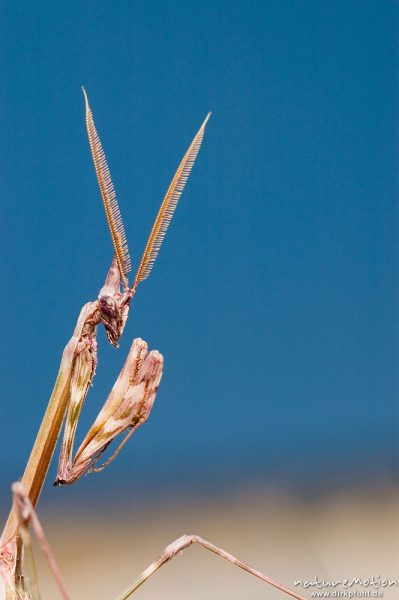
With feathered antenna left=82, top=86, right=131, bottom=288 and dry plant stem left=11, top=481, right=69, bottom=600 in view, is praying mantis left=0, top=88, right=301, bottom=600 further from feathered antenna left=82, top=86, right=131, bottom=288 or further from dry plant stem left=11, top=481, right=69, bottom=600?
dry plant stem left=11, top=481, right=69, bottom=600

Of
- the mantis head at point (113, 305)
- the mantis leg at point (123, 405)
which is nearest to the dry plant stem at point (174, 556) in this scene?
the mantis leg at point (123, 405)

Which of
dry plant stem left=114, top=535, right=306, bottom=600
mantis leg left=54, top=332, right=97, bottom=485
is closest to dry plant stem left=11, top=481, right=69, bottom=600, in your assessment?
mantis leg left=54, top=332, right=97, bottom=485

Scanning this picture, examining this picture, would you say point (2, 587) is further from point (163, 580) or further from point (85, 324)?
point (163, 580)

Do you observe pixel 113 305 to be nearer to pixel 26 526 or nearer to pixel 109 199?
pixel 109 199

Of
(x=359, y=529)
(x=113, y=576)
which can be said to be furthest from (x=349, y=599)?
(x=113, y=576)

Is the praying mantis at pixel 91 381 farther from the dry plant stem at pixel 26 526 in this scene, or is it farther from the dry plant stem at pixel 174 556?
the dry plant stem at pixel 26 526

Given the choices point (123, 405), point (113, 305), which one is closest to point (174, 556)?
point (123, 405)
